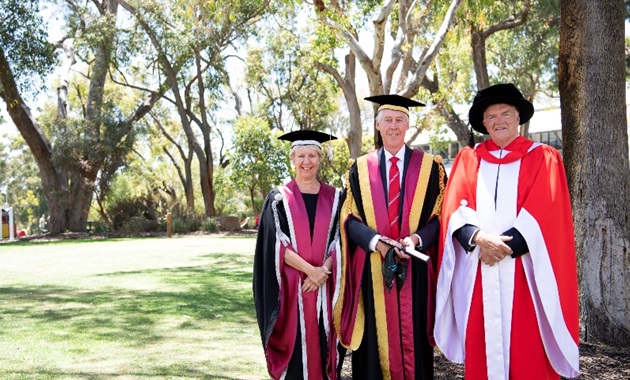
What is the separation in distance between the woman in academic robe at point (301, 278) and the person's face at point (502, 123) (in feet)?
3.97

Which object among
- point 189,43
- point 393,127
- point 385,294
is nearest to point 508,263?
point 385,294

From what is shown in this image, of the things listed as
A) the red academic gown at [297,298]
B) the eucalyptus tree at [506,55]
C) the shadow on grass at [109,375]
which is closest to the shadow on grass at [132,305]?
the shadow on grass at [109,375]

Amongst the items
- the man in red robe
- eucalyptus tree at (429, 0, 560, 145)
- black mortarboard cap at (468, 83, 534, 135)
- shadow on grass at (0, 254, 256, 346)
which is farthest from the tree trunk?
eucalyptus tree at (429, 0, 560, 145)

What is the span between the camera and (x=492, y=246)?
150 inches

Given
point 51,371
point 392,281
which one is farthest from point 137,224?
point 392,281

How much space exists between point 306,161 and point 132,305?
17.0 ft

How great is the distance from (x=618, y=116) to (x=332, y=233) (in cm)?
300

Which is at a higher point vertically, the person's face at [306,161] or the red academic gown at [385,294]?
the person's face at [306,161]

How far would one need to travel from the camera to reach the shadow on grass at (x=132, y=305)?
7305mm

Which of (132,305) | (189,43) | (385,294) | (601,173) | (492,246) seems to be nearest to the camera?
(492,246)

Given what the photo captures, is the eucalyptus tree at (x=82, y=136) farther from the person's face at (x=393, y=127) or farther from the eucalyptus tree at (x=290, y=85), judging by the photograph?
the person's face at (x=393, y=127)

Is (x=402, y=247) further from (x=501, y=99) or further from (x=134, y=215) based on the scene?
(x=134, y=215)

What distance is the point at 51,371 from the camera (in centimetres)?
544

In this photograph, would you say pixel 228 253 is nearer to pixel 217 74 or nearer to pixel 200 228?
pixel 200 228
